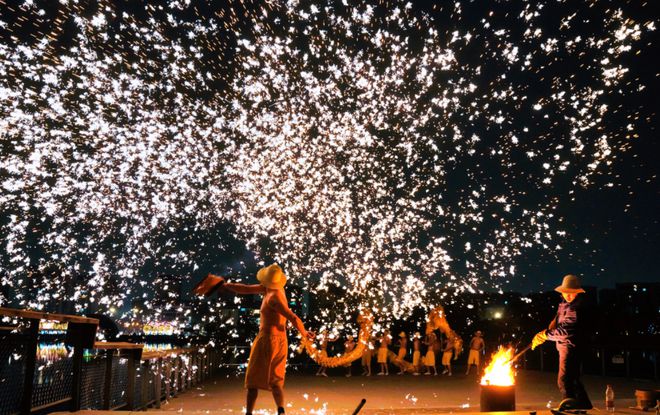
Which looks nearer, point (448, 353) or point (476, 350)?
point (476, 350)

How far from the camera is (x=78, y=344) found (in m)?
6.14

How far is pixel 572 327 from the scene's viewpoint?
632 cm

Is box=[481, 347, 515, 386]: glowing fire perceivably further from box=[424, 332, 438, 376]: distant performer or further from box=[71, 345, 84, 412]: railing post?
box=[424, 332, 438, 376]: distant performer

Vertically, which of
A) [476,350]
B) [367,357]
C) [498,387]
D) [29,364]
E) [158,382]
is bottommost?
[367,357]

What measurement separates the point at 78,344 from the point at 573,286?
5.48 metres

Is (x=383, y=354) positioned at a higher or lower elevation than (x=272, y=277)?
lower

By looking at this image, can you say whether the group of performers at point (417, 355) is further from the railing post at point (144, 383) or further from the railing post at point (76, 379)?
the railing post at point (76, 379)

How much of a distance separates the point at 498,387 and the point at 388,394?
21.5 feet

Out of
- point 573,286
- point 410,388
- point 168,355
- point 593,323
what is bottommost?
point 410,388

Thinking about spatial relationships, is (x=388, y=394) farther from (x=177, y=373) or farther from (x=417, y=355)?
(x=417, y=355)

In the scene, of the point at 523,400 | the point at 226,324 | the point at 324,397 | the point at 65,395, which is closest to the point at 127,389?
the point at 65,395

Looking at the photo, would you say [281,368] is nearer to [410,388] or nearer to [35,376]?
[35,376]

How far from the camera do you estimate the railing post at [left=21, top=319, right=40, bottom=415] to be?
516cm

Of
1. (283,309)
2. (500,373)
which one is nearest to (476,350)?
(500,373)
